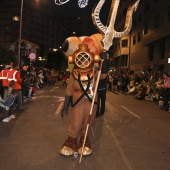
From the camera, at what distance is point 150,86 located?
52.9 ft

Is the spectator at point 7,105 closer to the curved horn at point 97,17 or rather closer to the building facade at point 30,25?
the curved horn at point 97,17

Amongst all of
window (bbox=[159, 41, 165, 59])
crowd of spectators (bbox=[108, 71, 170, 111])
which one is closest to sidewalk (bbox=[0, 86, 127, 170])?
crowd of spectators (bbox=[108, 71, 170, 111])

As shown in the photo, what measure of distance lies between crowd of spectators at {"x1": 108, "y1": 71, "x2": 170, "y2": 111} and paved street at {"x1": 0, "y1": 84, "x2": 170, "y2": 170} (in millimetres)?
3467

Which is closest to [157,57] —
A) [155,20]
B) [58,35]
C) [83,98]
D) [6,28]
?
[155,20]

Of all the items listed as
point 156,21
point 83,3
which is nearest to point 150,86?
point 83,3

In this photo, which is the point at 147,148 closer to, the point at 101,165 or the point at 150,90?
the point at 101,165

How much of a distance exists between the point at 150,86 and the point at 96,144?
10.9 metres

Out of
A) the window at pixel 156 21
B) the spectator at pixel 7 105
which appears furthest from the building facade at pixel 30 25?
the spectator at pixel 7 105

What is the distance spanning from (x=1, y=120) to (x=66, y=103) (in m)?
3.87

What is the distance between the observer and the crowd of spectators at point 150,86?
1255cm

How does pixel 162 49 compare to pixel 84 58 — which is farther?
pixel 162 49

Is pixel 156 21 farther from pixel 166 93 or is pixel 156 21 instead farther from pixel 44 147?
pixel 44 147

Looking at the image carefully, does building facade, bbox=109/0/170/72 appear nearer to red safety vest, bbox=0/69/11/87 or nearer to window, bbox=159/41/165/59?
window, bbox=159/41/165/59

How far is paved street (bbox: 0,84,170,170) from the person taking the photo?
15.4 ft
